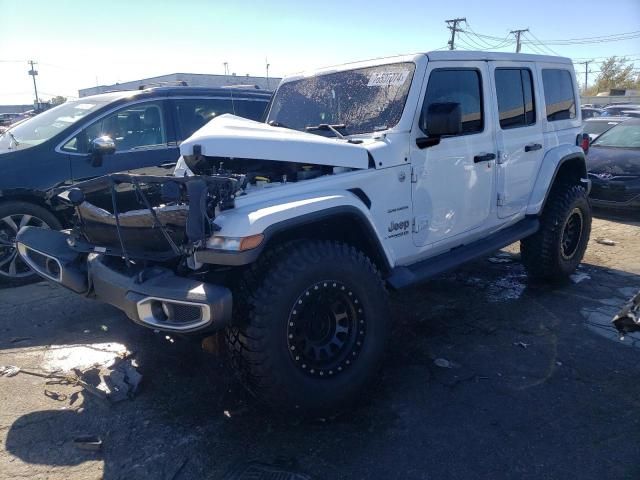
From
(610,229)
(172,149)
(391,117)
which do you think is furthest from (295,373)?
(610,229)

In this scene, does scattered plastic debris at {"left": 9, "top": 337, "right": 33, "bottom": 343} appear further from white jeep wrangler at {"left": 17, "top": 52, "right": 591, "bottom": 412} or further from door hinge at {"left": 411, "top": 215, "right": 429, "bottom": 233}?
door hinge at {"left": 411, "top": 215, "right": 429, "bottom": 233}

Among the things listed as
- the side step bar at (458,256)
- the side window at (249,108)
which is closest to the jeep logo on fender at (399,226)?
the side step bar at (458,256)

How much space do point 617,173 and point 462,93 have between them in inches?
224

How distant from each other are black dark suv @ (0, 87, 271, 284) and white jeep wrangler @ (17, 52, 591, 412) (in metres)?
1.47

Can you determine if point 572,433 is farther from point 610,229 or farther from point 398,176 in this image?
point 610,229

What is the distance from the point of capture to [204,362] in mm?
3627

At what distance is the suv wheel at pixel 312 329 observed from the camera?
101 inches

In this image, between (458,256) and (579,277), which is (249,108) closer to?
(458,256)

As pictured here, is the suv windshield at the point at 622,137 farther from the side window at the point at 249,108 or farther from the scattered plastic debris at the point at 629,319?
the scattered plastic debris at the point at 629,319

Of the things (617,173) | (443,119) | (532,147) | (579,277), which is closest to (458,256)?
(443,119)

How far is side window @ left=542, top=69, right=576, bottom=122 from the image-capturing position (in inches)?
192

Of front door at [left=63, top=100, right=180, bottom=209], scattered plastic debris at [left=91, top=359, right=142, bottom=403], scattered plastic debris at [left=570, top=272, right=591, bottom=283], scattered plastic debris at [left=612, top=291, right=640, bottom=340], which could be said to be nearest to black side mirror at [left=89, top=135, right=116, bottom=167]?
front door at [left=63, top=100, right=180, bottom=209]

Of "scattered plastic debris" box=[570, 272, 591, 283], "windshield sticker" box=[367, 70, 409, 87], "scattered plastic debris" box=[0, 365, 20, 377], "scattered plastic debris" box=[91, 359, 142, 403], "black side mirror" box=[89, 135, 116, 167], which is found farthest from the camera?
"scattered plastic debris" box=[570, 272, 591, 283]

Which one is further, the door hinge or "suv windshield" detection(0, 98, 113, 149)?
"suv windshield" detection(0, 98, 113, 149)
